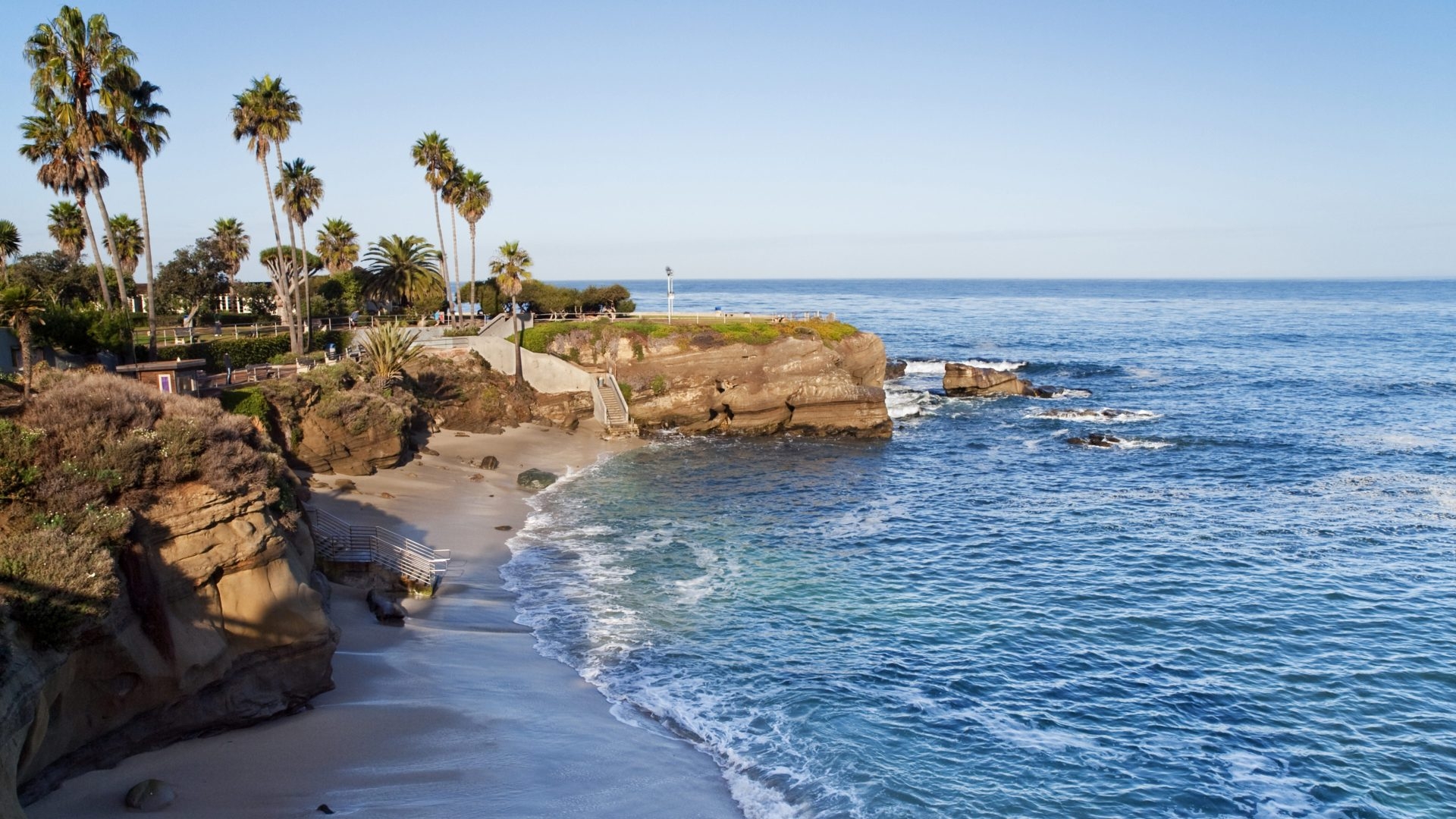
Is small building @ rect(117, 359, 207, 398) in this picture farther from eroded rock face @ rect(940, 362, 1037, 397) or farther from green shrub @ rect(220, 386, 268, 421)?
eroded rock face @ rect(940, 362, 1037, 397)

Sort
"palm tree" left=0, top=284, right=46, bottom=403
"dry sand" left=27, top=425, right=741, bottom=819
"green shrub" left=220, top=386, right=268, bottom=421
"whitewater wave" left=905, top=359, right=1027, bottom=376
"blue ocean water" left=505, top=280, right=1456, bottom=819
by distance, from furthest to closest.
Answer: "whitewater wave" left=905, top=359, right=1027, bottom=376 → "green shrub" left=220, top=386, right=268, bottom=421 → "palm tree" left=0, top=284, right=46, bottom=403 → "blue ocean water" left=505, top=280, right=1456, bottom=819 → "dry sand" left=27, top=425, right=741, bottom=819

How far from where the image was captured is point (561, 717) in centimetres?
1864

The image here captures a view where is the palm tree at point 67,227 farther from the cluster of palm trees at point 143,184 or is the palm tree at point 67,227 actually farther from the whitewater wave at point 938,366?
the whitewater wave at point 938,366

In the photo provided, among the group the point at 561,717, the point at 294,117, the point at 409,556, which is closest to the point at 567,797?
the point at 561,717

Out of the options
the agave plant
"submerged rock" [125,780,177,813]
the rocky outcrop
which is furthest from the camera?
the rocky outcrop

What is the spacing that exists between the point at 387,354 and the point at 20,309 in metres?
16.9

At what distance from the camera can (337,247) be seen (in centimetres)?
6544

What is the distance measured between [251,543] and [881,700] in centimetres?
1300

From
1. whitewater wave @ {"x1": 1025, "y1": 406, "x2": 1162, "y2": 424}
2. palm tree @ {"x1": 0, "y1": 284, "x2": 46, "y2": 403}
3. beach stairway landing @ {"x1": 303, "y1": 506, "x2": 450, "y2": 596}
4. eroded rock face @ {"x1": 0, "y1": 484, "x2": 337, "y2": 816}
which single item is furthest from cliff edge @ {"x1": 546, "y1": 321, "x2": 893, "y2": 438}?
eroded rock face @ {"x1": 0, "y1": 484, "x2": 337, "y2": 816}

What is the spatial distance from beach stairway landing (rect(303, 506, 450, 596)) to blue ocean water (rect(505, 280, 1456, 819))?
2.63 m

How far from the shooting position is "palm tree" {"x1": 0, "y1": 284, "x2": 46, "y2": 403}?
94.5ft

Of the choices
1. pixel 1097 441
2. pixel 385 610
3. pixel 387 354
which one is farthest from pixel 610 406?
pixel 385 610

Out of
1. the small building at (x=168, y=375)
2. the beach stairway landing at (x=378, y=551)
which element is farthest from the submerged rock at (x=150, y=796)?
the small building at (x=168, y=375)

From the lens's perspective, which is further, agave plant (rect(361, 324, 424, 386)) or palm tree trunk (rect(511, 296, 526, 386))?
palm tree trunk (rect(511, 296, 526, 386))
